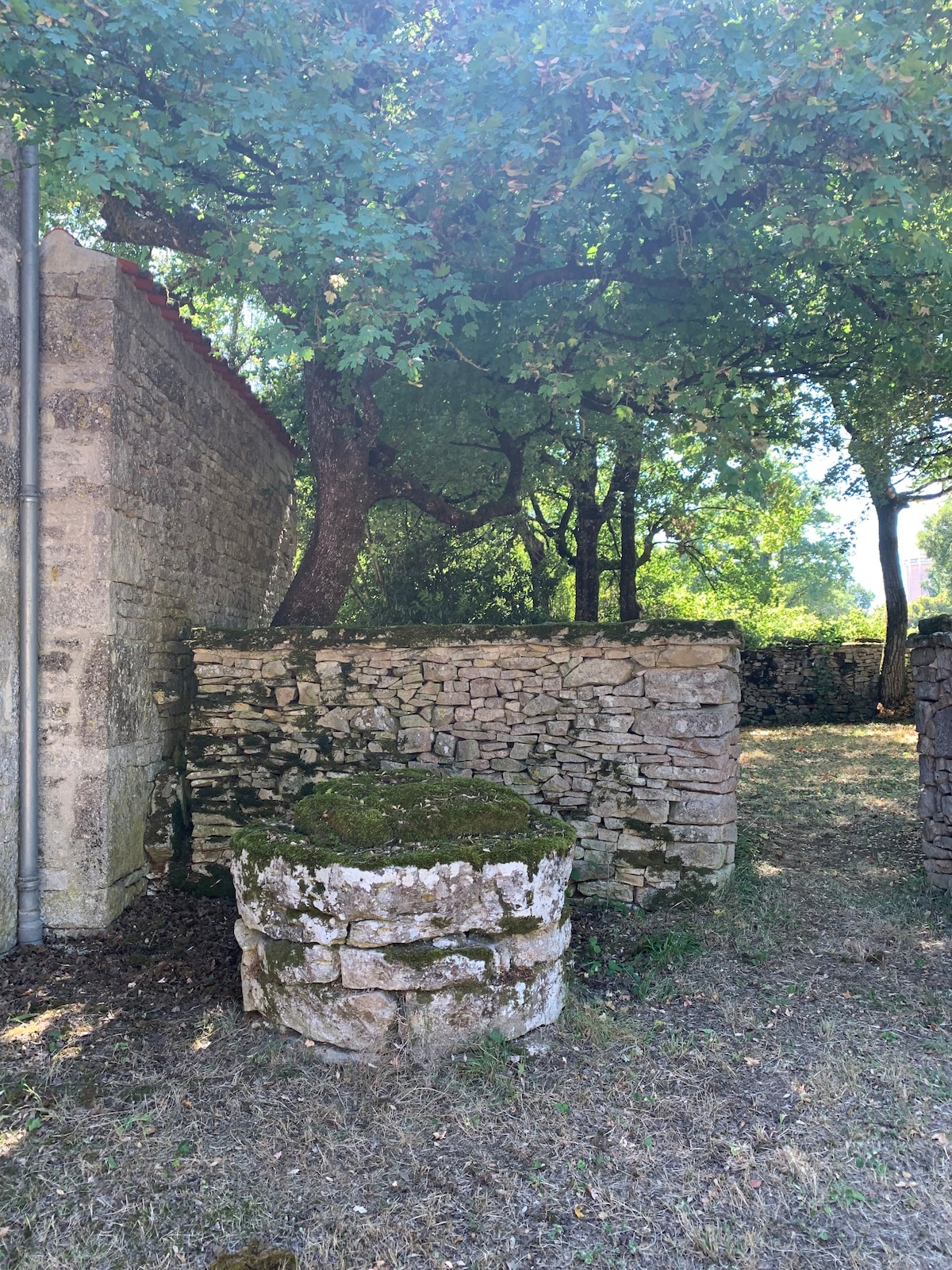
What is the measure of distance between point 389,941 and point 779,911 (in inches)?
121

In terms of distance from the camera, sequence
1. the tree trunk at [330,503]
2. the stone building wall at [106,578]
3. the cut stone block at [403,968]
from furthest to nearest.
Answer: the tree trunk at [330,503] < the stone building wall at [106,578] < the cut stone block at [403,968]

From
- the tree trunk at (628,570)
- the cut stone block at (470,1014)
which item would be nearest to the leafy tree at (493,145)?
the cut stone block at (470,1014)

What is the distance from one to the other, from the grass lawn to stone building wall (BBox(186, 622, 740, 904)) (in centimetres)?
74

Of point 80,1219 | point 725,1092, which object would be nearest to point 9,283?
point 80,1219

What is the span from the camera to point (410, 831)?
4.00 m

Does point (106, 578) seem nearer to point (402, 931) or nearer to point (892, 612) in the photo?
point (402, 931)

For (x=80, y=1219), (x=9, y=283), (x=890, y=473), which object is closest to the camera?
(x=80, y=1219)

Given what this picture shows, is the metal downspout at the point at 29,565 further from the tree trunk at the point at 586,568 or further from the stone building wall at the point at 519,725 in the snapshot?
the tree trunk at the point at 586,568

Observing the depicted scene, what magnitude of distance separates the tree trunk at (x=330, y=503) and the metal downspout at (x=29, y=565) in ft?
8.68

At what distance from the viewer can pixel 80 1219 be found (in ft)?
8.89

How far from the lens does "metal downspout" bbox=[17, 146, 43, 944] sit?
4.86 m

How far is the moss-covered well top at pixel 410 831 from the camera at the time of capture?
3764 mm

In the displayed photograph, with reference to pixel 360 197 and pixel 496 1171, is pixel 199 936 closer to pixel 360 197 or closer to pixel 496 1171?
pixel 496 1171

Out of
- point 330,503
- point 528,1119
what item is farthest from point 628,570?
point 528,1119
